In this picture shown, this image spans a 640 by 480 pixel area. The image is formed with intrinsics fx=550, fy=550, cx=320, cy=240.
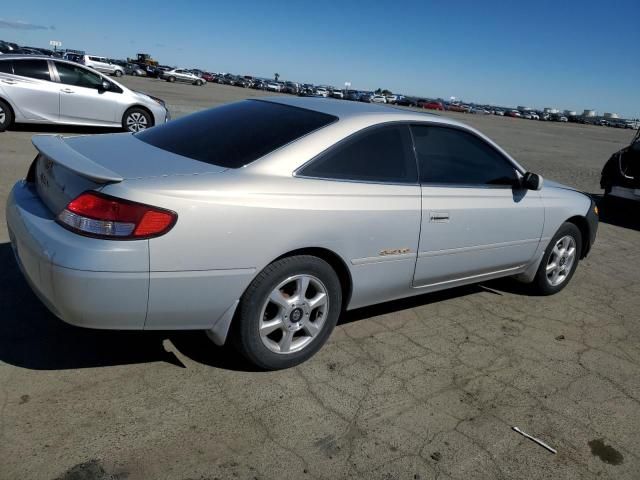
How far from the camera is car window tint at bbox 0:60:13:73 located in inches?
387

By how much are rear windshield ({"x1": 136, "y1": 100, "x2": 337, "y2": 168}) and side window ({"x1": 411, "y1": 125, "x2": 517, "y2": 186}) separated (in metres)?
0.74

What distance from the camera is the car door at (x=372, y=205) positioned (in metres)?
3.12

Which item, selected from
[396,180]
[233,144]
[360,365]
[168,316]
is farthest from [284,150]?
[360,365]

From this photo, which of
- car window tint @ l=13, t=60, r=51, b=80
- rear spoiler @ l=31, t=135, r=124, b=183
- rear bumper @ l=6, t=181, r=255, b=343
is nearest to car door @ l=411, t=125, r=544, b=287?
rear bumper @ l=6, t=181, r=255, b=343

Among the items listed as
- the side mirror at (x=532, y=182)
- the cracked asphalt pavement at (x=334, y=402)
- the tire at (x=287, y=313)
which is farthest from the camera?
the side mirror at (x=532, y=182)

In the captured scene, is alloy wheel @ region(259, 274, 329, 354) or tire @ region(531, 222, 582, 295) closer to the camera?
alloy wheel @ region(259, 274, 329, 354)

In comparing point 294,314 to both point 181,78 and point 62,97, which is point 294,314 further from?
point 181,78

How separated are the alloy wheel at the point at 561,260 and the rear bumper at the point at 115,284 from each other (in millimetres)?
3138

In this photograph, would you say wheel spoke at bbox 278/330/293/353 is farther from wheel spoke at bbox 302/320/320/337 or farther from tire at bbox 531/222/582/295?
tire at bbox 531/222/582/295

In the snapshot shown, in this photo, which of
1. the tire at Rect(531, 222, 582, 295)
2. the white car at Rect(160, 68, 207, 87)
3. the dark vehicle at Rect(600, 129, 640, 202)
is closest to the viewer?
the tire at Rect(531, 222, 582, 295)

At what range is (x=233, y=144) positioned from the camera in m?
3.21

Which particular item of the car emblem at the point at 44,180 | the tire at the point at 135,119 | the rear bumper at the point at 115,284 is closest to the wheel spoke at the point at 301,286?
the rear bumper at the point at 115,284

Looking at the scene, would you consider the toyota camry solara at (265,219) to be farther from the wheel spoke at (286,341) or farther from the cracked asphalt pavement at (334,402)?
the cracked asphalt pavement at (334,402)

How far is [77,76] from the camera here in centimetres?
1055
